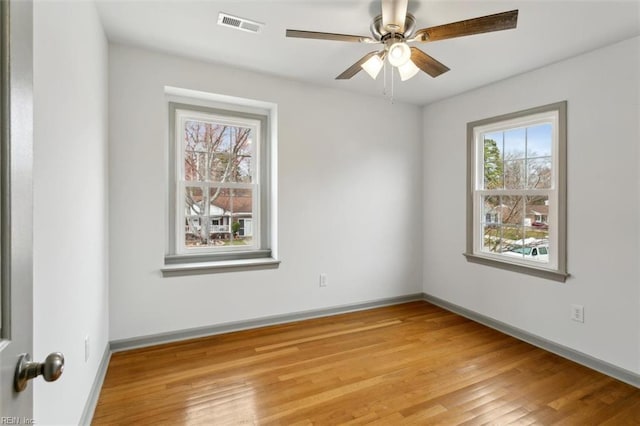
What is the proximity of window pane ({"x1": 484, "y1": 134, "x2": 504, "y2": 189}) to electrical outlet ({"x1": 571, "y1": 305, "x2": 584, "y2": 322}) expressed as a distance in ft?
4.30

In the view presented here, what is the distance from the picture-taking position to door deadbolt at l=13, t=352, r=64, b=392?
0.66 metres

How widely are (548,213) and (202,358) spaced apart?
3321 millimetres

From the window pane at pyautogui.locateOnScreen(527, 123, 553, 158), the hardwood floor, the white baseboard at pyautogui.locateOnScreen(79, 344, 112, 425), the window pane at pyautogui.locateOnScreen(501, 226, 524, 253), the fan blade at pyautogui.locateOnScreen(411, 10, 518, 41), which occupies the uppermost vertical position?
the fan blade at pyautogui.locateOnScreen(411, 10, 518, 41)

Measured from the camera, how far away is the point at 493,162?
350 cm

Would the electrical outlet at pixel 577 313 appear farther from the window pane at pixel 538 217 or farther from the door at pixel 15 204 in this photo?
the door at pixel 15 204

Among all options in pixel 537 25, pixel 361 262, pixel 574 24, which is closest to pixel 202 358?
pixel 361 262

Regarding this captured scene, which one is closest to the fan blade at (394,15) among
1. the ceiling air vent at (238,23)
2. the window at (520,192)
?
the ceiling air vent at (238,23)

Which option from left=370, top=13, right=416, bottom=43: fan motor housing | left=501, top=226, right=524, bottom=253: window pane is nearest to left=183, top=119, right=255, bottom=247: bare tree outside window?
left=370, top=13, right=416, bottom=43: fan motor housing

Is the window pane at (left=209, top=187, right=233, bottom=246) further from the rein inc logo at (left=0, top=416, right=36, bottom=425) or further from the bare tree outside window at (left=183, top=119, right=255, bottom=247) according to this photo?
the rein inc logo at (left=0, top=416, right=36, bottom=425)

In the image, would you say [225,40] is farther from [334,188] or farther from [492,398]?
[492,398]

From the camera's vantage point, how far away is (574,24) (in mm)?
2248

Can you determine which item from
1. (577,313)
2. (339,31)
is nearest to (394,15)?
(339,31)

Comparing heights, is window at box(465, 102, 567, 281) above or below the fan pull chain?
below

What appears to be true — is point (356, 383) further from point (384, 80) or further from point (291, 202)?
point (384, 80)
